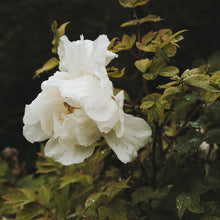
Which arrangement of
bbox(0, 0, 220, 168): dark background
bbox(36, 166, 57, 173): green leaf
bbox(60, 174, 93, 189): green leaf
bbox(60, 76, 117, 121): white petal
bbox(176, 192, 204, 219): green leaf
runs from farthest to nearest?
bbox(0, 0, 220, 168): dark background, bbox(36, 166, 57, 173): green leaf, bbox(60, 174, 93, 189): green leaf, bbox(176, 192, 204, 219): green leaf, bbox(60, 76, 117, 121): white petal

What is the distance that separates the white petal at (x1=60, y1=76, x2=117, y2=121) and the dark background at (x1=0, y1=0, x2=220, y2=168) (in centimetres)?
181

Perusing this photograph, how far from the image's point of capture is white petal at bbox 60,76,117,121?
543mm

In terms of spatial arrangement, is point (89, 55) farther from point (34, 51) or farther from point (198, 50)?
point (34, 51)

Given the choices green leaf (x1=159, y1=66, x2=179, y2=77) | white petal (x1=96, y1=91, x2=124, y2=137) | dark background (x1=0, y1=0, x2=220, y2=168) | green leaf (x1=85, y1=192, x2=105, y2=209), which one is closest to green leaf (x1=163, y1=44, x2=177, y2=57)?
green leaf (x1=159, y1=66, x2=179, y2=77)

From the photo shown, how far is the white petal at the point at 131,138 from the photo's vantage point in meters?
0.57

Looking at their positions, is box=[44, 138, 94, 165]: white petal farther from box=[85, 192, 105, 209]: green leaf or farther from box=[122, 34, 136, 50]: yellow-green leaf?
box=[122, 34, 136, 50]: yellow-green leaf

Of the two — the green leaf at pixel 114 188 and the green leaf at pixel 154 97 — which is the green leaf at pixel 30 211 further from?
the green leaf at pixel 154 97

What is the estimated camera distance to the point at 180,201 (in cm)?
67

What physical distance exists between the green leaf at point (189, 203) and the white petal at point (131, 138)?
19cm

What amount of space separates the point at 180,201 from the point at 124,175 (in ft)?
0.68

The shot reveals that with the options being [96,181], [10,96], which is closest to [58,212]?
[96,181]

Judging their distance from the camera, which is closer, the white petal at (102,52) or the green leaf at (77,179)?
the white petal at (102,52)

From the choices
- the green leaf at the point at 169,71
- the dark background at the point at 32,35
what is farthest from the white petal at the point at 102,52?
the dark background at the point at 32,35

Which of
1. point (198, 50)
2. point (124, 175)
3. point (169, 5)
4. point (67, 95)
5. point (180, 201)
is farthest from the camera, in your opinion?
point (198, 50)
